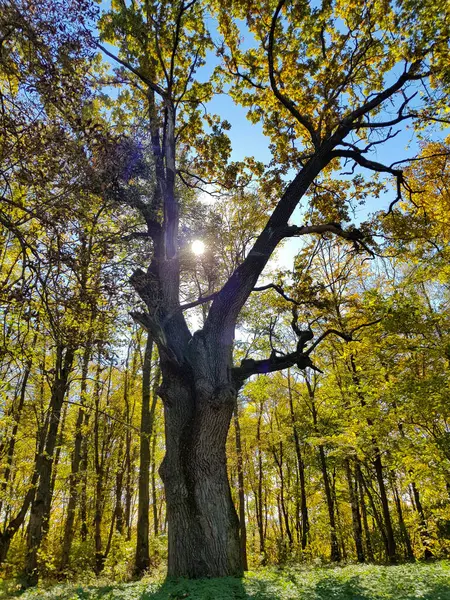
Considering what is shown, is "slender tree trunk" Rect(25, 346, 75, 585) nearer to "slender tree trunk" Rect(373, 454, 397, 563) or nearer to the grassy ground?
the grassy ground

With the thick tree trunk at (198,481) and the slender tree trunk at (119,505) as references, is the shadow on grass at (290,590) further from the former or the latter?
the slender tree trunk at (119,505)

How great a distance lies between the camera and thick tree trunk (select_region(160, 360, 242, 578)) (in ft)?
15.2

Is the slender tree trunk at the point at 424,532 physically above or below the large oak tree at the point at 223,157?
below

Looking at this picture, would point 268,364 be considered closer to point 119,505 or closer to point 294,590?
point 294,590

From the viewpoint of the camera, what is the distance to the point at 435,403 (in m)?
7.51

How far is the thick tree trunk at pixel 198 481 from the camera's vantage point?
4633 millimetres

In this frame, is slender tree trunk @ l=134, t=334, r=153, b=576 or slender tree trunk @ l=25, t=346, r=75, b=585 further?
slender tree trunk @ l=134, t=334, r=153, b=576

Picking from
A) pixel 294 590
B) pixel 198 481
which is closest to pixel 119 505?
pixel 294 590

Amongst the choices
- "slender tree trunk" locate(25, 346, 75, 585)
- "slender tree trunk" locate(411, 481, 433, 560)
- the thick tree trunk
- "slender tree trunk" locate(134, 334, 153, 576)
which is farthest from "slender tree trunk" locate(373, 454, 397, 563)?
"slender tree trunk" locate(25, 346, 75, 585)

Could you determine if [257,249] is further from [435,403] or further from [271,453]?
[271,453]


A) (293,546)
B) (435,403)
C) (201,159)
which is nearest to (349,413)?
(435,403)

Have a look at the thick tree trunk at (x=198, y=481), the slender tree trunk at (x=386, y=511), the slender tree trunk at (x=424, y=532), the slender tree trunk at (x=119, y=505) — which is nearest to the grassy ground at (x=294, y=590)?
the thick tree trunk at (x=198, y=481)

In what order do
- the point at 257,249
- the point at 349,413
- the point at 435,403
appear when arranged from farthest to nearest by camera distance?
the point at 349,413
the point at 435,403
the point at 257,249

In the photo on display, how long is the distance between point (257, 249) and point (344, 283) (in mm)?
9057
